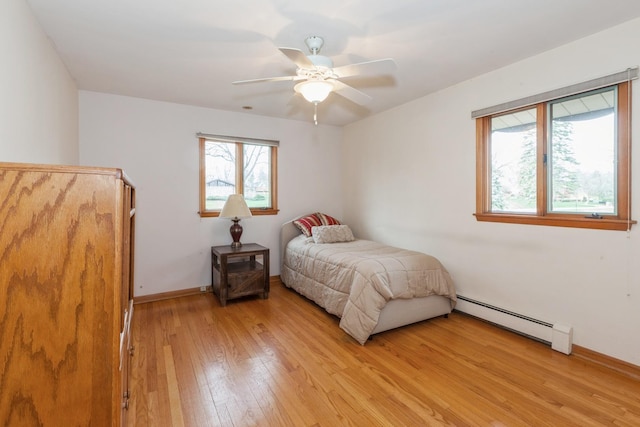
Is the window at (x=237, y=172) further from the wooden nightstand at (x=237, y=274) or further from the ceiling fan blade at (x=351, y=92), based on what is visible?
the ceiling fan blade at (x=351, y=92)

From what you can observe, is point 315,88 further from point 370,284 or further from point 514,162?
point 514,162

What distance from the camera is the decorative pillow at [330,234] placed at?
3852 mm

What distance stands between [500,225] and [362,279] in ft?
4.62

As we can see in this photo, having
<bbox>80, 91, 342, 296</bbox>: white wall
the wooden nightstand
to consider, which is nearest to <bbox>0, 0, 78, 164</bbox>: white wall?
<bbox>80, 91, 342, 296</bbox>: white wall

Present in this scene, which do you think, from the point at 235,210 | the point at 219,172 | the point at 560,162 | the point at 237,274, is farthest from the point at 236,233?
the point at 560,162

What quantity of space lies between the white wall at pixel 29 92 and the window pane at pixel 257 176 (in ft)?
6.47

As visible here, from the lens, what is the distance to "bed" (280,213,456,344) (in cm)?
259

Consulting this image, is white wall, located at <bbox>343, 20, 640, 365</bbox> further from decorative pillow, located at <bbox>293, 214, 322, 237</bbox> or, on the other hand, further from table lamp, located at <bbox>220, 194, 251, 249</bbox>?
table lamp, located at <bbox>220, 194, 251, 249</bbox>

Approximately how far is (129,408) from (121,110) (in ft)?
10.0

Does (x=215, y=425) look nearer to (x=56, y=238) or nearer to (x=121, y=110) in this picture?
(x=56, y=238)

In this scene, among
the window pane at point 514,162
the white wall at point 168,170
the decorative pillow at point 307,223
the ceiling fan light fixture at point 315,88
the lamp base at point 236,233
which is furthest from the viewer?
the decorative pillow at point 307,223

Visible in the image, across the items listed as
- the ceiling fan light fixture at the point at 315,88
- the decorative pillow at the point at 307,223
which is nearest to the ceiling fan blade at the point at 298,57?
the ceiling fan light fixture at the point at 315,88

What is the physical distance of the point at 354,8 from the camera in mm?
1879

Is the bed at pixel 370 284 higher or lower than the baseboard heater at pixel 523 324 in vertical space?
higher
